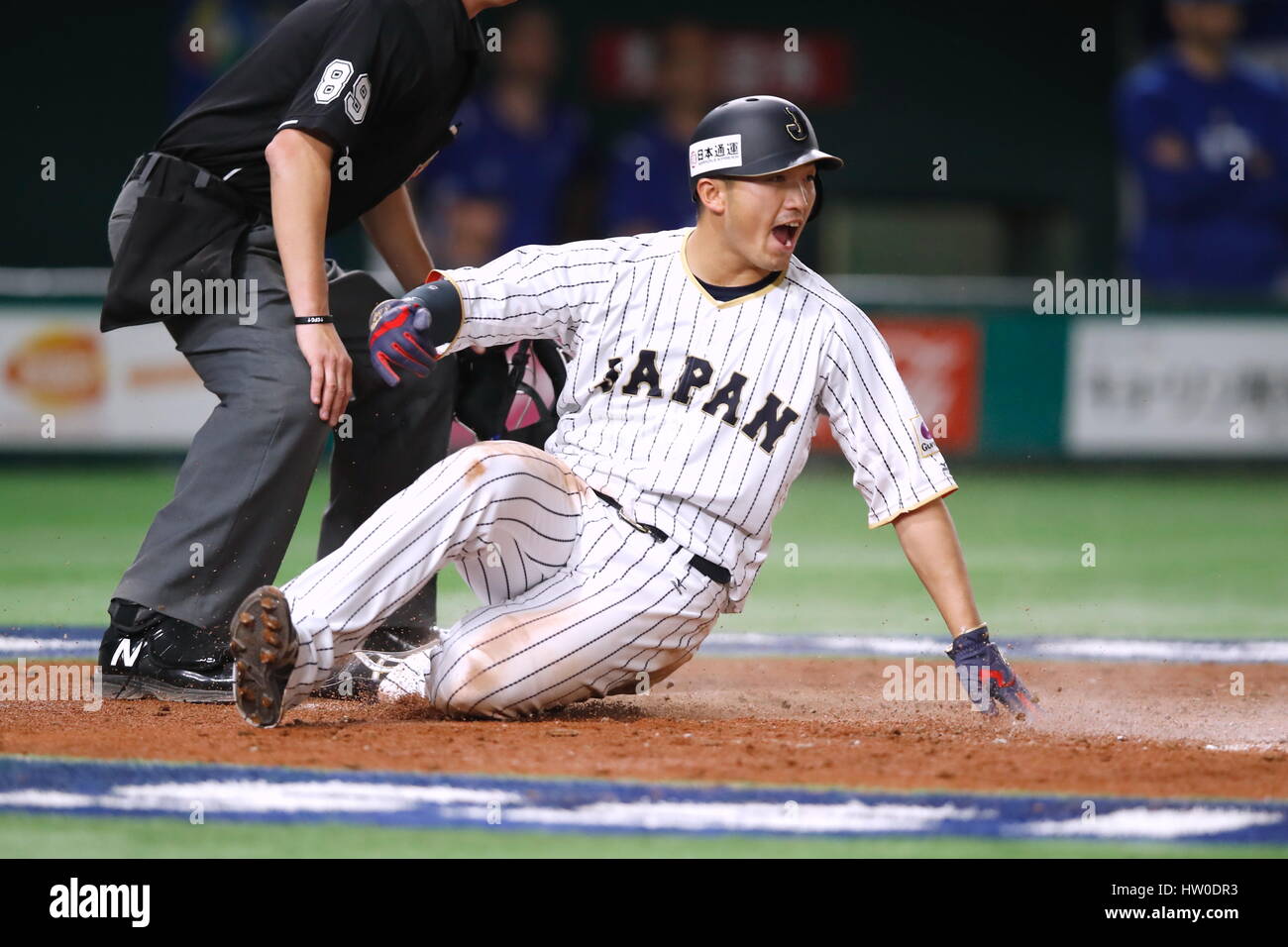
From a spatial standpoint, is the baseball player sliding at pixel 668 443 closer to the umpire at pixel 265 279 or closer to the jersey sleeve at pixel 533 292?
the jersey sleeve at pixel 533 292

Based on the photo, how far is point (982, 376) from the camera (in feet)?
36.8

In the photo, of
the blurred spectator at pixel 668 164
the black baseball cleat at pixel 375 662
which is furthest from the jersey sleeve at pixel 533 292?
the blurred spectator at pixel 668 164

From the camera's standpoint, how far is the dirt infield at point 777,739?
3553 millimetres

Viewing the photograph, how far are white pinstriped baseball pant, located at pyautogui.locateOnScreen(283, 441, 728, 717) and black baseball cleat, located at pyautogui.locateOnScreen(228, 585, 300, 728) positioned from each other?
0.32 feet

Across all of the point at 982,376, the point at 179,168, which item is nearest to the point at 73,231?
the point at 982,376

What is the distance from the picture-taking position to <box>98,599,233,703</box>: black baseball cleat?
4430 millimetres

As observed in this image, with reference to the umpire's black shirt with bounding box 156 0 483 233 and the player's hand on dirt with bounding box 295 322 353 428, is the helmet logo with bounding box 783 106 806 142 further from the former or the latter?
the player's hand on dirt with bounding box 295 322 353 428

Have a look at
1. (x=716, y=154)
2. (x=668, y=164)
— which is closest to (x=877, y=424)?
(x=716, y=154)

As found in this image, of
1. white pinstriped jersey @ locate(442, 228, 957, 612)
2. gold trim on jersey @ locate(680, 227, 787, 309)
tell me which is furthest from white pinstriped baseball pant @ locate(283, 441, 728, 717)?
gold trim on jersey @ locate(680, 227, 787, 309)

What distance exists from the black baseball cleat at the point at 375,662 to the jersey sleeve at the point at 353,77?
1.30 meters

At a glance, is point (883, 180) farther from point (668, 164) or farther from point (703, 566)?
point (703, 566)

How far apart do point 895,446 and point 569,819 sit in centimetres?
140

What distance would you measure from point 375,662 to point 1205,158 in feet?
26.5

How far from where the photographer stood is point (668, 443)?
4.15 meters
